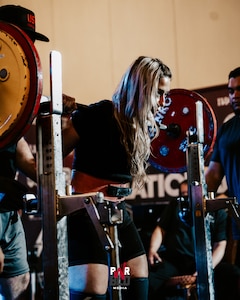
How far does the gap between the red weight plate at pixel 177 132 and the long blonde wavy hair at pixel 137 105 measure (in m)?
0.55

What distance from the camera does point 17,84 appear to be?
1.82m

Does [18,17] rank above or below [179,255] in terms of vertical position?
above

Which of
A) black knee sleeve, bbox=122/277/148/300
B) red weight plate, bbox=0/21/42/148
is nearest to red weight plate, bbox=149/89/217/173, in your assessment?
black knee sleeve, bbox=122/277/148/300

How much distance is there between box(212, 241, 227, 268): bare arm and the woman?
1.80 m

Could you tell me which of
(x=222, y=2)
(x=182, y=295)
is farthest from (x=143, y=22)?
(x=182, y=295)

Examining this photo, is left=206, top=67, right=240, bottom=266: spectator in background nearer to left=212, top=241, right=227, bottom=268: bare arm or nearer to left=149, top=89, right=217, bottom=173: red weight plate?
left=149, top=89, right=217, bottom=173: red weight plate

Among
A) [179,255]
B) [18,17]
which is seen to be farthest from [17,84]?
[179,255]

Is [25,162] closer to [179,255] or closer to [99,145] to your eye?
[99,145]

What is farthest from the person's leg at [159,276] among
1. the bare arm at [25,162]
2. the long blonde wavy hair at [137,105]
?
the bare arm at [25,162]

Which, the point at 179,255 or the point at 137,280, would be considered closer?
the point at 137,280

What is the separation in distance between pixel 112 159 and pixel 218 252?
6.92 feet

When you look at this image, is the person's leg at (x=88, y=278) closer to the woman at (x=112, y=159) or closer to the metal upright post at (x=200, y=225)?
the woman at (x=112, y=159)

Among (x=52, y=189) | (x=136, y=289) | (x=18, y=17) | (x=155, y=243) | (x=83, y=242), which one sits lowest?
(x=136, y=289)

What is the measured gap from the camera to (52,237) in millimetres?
1891
